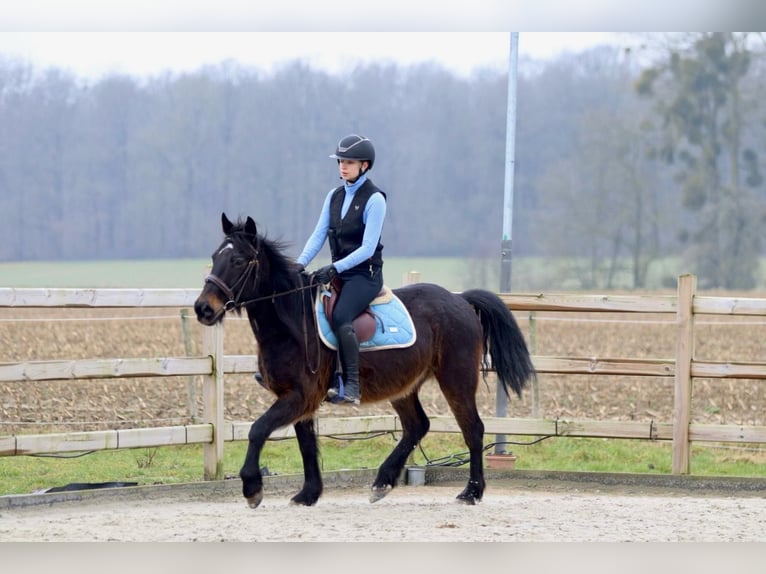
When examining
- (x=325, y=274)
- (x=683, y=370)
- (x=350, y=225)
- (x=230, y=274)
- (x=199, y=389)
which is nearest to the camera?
(x=230, y=274)

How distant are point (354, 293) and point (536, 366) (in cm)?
229

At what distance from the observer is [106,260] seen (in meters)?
41.8

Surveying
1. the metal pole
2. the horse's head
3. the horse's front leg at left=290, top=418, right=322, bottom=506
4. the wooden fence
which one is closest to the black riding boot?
the horse's front leg at left=290, top=418, right=322, bottom=506

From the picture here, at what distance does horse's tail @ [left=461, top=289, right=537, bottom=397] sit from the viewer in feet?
26.6

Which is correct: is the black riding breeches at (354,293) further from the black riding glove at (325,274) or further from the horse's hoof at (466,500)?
the horse's hoof at (466,500)

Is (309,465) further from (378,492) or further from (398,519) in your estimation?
(398,519)

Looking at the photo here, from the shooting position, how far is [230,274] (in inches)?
257

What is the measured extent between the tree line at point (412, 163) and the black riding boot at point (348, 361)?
3421cm

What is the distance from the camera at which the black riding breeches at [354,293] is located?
7.09m

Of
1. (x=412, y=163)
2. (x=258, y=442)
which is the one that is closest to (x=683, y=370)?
(x=258, y=442)

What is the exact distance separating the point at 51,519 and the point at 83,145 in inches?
1563

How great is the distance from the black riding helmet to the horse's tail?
154 cm

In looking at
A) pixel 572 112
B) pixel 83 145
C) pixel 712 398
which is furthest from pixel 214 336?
pixel 572 112

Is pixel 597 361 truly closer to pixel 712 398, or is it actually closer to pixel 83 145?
pixel 712 398
